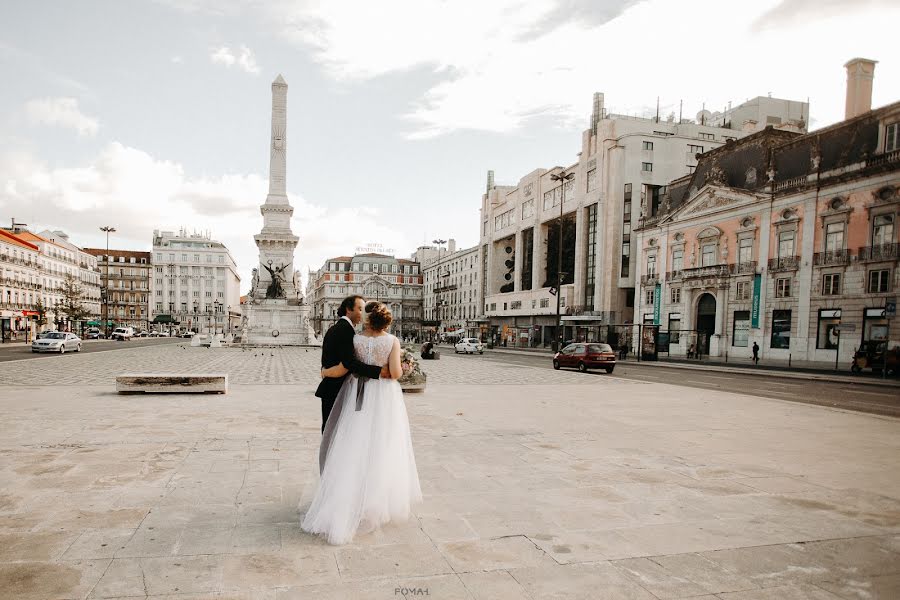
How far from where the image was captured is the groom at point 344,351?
4526 mm

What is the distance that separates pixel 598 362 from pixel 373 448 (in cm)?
2132

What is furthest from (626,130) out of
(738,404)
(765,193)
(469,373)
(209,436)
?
(209,436)

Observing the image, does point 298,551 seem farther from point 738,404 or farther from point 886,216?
point 886,216

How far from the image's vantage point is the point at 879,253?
3081 cm

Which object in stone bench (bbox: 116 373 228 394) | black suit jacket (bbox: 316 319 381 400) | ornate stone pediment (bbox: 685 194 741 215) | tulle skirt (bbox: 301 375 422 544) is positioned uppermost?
ornate stone pediment (bbox: 685 194 741 215)

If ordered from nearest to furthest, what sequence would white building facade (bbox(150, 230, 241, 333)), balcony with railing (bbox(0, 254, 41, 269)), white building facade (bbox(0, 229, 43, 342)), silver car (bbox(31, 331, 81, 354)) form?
silver car (bbox(31, 331, 81, 354)), white building facade (bbox(0, 229, 43, 342)), balcony with railing (bbox(0, 254, 41, 269)), white building facade (bbox(150, 230, 241, 333))

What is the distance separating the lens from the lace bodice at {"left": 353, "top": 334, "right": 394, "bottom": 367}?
4570 mm

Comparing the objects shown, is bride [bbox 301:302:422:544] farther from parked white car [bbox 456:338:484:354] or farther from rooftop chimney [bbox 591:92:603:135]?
rooftop chimney [bbox 591:92:603:135]

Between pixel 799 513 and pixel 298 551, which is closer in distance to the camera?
pixel 298 551

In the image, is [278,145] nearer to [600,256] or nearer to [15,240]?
[600,256]

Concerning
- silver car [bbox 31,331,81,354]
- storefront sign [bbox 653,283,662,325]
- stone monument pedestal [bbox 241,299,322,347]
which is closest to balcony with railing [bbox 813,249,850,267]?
storefront sign [bbox 653,283,662,325]

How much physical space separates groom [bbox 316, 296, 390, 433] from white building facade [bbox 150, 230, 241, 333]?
414ft

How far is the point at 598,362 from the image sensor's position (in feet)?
80.2

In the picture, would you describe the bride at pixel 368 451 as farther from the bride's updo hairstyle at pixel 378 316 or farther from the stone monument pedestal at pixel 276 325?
the stone monument pedestal at pixel 276 325
